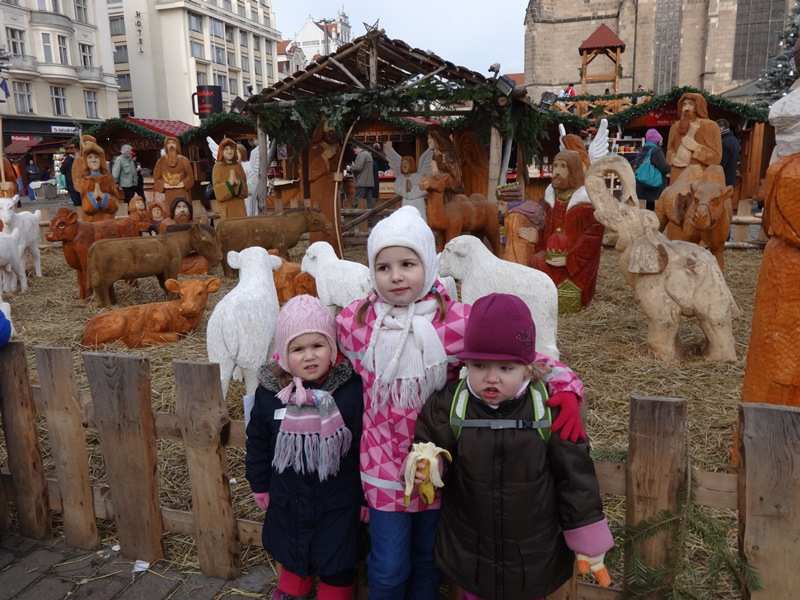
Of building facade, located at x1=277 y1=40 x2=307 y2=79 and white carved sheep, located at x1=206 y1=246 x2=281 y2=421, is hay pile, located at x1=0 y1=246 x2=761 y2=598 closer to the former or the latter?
white carved sheep, located at x1=206 y1=246 x2=281 y2=421

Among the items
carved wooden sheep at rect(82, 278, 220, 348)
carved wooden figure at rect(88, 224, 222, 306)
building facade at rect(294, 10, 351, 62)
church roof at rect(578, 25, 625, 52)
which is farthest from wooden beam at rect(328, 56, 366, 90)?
building facade at rect(294, 10, 351, 62)

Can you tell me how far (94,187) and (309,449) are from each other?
8.87m

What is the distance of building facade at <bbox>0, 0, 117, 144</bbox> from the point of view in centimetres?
Result: 3341

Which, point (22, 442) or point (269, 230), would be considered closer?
point (22, 442)

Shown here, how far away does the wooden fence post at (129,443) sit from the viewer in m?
2.48

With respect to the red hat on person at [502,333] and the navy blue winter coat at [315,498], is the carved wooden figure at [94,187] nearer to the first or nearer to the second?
the navy blue winter coat at [315,498]

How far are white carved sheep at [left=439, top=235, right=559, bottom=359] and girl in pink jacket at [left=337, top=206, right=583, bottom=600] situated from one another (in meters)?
1.76

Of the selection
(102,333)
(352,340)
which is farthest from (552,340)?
(102,333)

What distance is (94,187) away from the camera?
9.38m

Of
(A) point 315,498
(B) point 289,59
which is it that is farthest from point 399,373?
(B) point 289,59

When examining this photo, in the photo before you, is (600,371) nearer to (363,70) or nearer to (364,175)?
(363,70)

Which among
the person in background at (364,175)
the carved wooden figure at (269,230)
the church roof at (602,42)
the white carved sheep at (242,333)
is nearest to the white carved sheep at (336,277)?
the white carved sheep at (242,333)

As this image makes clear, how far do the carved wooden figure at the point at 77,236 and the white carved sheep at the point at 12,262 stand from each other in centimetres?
56

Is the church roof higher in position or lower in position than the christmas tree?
higher
